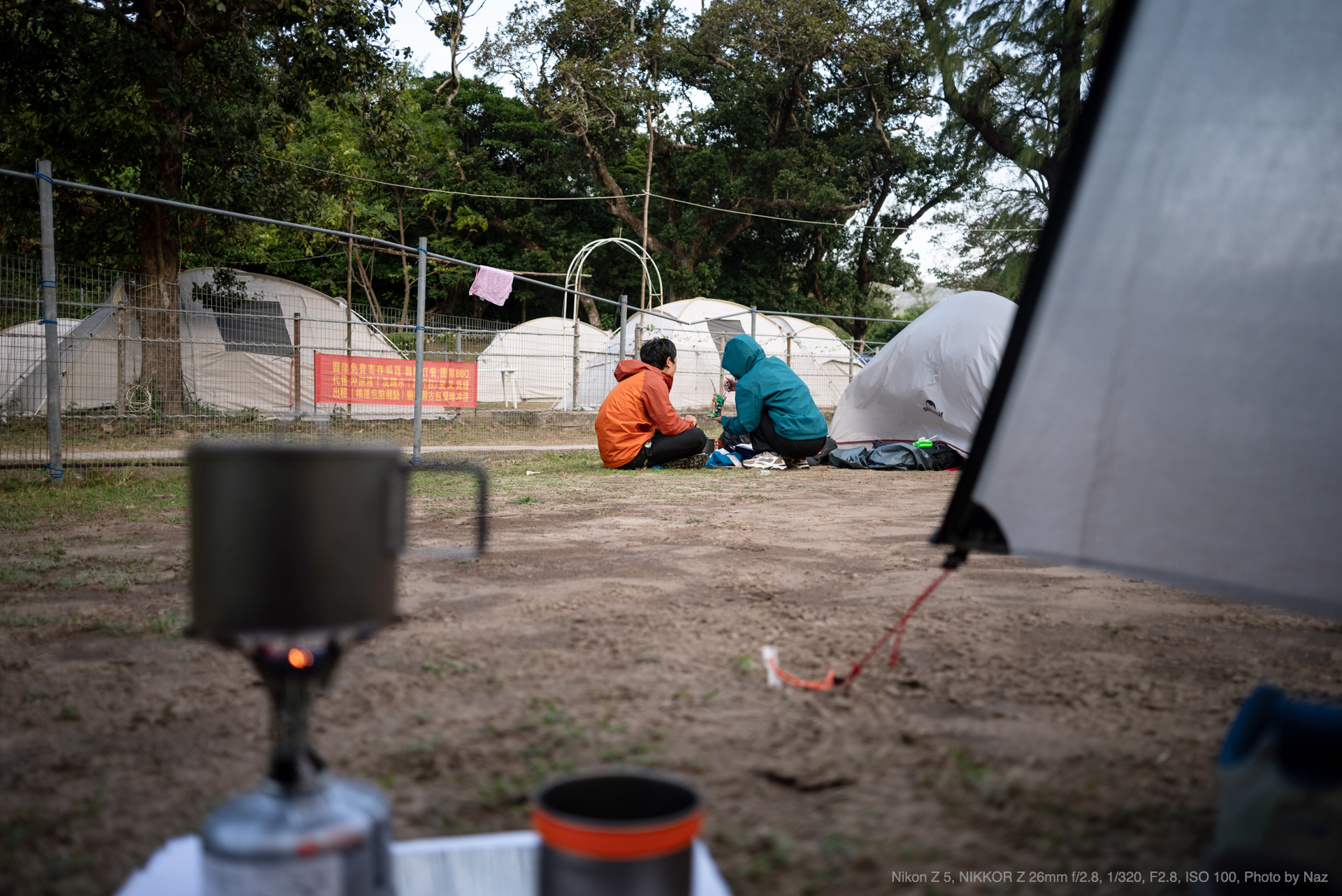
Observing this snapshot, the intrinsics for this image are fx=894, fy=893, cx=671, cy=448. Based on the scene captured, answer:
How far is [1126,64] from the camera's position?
1796 millimetres

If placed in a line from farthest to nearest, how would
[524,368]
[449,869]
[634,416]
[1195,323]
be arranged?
[524,368]
[634,416]
[1195,323]
[449,869]

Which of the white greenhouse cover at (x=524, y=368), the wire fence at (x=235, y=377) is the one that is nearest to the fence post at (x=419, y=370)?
the wire fence at (x=235, y=377)

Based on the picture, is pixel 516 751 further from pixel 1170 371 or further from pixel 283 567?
pixel 1170 371

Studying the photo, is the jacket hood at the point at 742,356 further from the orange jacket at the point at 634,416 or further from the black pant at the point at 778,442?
the orange jacket at the point at 634,416

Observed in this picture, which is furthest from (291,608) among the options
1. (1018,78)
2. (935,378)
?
(1018,78)

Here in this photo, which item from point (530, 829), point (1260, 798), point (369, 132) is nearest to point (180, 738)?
point (530, 829)

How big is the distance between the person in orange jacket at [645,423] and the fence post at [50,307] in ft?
13.6

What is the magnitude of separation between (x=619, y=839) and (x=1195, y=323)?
4.92ft

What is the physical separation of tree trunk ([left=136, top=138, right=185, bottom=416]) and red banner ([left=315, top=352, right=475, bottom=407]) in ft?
4.02

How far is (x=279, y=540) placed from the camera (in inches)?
47.1

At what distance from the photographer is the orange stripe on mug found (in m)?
1.14

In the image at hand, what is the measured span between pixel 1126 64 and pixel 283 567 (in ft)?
5.94

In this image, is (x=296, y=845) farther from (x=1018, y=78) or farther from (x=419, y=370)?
(x=1018, y=78)

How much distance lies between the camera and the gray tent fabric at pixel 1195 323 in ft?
5.59
